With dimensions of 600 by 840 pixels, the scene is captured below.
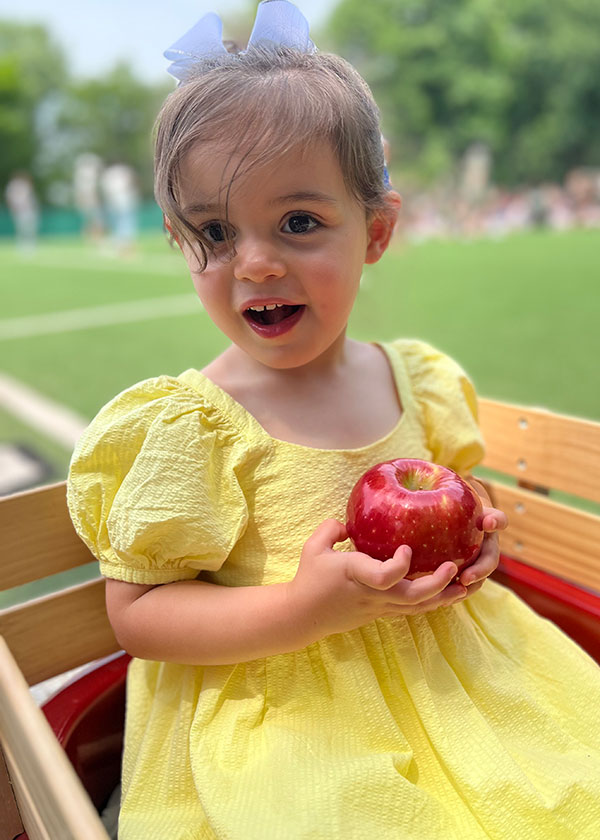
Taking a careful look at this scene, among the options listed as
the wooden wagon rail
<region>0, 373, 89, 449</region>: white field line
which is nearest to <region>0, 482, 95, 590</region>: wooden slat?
the wooden wagon rail

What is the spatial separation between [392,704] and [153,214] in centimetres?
2208

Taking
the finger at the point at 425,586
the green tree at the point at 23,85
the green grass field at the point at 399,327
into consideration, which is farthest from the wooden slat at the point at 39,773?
the green tree at the point at 23,85

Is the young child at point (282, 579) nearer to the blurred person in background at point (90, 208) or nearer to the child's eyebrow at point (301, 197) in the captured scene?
the child's eyebrow at point (301, 197)

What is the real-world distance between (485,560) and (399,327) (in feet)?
17.8

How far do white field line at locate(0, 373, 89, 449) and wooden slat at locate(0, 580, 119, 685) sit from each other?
198 cm

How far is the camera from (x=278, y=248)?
0.92 m

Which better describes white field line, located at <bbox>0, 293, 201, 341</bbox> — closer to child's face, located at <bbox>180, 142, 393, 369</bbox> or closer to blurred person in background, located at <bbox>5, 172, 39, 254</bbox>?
child's face, located at <bbox>180, 142, 393, 369</bbox>

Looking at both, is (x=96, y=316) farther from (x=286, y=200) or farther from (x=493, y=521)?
(x=493, y=521)

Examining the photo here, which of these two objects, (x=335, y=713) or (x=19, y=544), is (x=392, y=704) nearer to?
(x=335, y=713)

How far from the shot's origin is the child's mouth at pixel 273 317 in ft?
3.16

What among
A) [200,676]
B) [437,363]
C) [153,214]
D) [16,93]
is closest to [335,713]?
[200,676]

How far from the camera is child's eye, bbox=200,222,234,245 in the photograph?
94 centimetres

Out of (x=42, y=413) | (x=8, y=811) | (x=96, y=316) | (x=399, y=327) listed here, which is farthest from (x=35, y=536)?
(x=96, y=316)

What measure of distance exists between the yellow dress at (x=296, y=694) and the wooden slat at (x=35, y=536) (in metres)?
0.14
